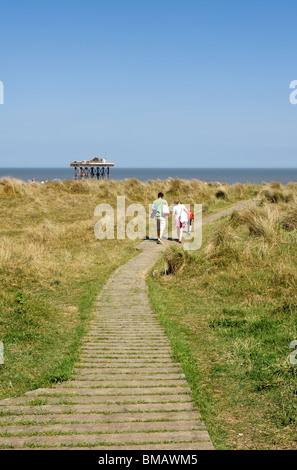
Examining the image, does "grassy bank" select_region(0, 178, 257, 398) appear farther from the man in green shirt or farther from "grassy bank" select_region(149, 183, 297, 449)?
"grassy bank" select_region(149, 183, 297, 449)

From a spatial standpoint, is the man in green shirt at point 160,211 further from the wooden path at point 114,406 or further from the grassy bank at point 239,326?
the wooden path at point 114,406

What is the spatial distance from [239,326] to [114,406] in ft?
10.4

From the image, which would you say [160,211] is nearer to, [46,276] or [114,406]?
[46,276]

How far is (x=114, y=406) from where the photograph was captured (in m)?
4.63

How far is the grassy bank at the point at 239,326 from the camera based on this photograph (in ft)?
14.7

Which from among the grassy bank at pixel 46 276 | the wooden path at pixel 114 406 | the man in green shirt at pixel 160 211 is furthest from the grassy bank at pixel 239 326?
the man in green shirt at pixel 160 211

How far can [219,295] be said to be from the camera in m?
9.16

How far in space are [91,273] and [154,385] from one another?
6555mm

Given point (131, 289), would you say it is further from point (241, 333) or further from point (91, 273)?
point (241, 333)

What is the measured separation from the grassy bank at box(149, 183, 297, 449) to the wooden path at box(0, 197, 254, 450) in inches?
9.7

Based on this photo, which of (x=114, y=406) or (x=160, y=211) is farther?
(x=160, y=211)

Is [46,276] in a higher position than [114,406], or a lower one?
higher

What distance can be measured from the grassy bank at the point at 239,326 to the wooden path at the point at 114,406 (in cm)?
25

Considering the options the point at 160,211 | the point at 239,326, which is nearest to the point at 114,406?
the point at 239,326
